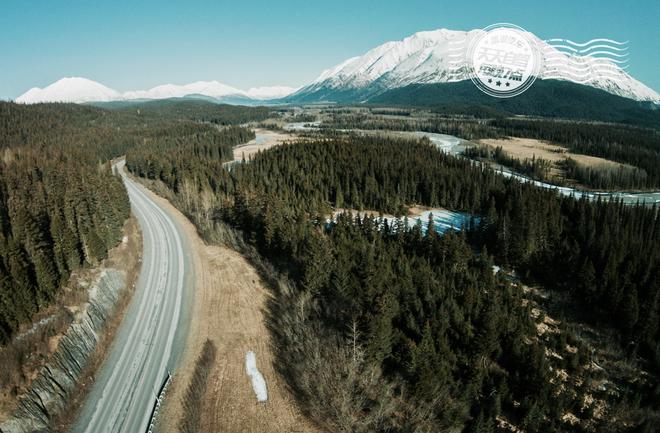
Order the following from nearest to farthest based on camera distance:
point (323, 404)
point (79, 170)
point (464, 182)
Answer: point (323, 404) < point (79, 170) < point (464, 182)

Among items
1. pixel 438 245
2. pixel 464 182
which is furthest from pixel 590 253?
pixel 464 182

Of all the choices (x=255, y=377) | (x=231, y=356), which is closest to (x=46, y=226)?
(x=231, y=356)

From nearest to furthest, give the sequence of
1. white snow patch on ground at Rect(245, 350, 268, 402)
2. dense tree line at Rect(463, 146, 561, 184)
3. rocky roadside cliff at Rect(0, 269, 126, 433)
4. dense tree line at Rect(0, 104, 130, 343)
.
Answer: rocky roadside cliff at Rect(0, 269, 126, 433) → white snow patch on ground at Rect(245, 350, 268, 402) → dense tree line at Rect(0, 104, 130, 343) → dense tree line at Rect(463, 146, 561, 184)

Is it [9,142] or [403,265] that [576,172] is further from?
[9,142]

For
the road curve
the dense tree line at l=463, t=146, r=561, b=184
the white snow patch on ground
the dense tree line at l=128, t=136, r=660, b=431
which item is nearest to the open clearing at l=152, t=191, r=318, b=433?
the white snow patch on ground

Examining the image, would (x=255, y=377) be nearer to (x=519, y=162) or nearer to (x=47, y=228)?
(x=47, y=228)

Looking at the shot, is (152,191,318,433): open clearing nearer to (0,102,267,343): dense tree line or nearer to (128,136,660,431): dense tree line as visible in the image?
(128,136,660,431): dense tree line
